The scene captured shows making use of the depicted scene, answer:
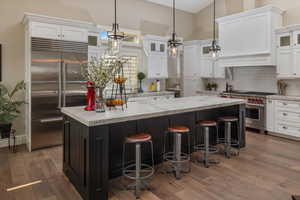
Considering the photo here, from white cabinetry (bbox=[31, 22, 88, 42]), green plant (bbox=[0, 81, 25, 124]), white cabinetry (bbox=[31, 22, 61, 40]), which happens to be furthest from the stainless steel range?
Answer: green plant (bbox=[0, 81, 25, 124])

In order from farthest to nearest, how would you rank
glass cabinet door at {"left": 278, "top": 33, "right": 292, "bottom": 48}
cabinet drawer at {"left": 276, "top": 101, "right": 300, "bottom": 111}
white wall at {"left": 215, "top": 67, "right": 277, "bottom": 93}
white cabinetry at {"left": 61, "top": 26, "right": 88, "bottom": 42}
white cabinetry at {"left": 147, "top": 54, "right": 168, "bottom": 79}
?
white cabinetry at {"left": 147, "top": 54, "right": 168, "bottom": 79}
white wall at {"left": 215, "top": 67, "right": 277, "bottom": 93}
glass cabinet door at {"left": 278, "top": 33, "right": 292, "bottom": 48}
cabinet drawer at {"left": 276, "top": 101, "right": 300, "bottom": 111}
white cabinetry at {"left": 61, "top": 26, "right": 88, "bottom": 42}

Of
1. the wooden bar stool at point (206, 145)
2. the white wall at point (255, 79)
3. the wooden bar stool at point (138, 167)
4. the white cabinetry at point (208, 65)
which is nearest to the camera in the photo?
the wooden bar stool at point (138, 167)

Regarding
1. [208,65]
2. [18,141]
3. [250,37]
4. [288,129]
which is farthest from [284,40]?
[18,141]

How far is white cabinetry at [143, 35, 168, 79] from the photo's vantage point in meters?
6.38

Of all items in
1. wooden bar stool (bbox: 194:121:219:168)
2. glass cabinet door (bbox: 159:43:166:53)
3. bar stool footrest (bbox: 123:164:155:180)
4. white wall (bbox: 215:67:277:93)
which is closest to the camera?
bar stool footrest (bbox: 123:164:155:180)

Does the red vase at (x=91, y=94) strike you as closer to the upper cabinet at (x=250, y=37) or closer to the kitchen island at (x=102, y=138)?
the kitchen island at (x=102, y=138)

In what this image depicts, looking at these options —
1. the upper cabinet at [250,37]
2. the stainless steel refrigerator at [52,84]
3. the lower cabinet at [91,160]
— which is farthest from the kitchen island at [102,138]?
the upper cabinet at [250,37]

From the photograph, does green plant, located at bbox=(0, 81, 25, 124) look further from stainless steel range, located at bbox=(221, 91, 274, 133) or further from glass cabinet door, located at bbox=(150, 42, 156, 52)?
stainless steel range, located at bbox=(221, 91, 274, 133)

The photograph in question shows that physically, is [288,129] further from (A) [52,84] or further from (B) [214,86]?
(A) [52,84]

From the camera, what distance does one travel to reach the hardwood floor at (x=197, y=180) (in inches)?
102

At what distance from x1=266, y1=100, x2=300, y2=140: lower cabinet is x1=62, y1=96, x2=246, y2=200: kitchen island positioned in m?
1.97

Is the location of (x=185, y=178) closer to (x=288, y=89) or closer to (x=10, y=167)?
(x=10, y=167)

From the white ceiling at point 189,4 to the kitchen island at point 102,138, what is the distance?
4.51 m

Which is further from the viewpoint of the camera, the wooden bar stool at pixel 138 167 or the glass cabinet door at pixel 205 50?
the glass cabinet door at pixel 205 50
